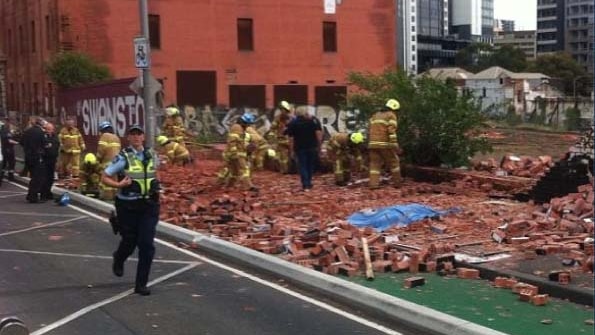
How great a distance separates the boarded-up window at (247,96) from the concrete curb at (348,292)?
38862mm

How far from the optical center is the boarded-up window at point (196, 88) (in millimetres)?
48344

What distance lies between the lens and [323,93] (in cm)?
5294

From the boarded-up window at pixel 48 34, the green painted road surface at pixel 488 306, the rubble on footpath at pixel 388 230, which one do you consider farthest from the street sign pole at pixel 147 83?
the boarded-up window at pixel 48 34

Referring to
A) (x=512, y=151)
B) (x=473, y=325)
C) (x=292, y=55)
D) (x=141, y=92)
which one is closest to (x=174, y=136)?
(x=141, y=92)

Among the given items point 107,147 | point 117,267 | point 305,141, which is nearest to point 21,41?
point 107,147

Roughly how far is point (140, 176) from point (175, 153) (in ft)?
45.6

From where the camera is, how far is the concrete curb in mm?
6500

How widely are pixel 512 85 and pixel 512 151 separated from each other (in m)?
78.7

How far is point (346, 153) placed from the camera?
17.1m

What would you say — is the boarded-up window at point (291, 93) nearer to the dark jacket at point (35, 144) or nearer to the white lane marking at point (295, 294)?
the dark jacket at point (35, 144)

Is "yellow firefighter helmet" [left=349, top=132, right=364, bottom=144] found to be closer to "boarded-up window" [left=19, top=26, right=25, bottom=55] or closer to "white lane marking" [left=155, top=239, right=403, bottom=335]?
"white lane marking" [left=155, top=239, right=403, bottom=335]

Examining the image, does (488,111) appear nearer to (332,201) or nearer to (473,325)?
(332,201)

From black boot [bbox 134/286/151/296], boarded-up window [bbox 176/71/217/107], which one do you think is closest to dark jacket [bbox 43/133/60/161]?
black boot [bbox 134/286/151/296]

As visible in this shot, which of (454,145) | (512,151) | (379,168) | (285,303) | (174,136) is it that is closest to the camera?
(285,303)
